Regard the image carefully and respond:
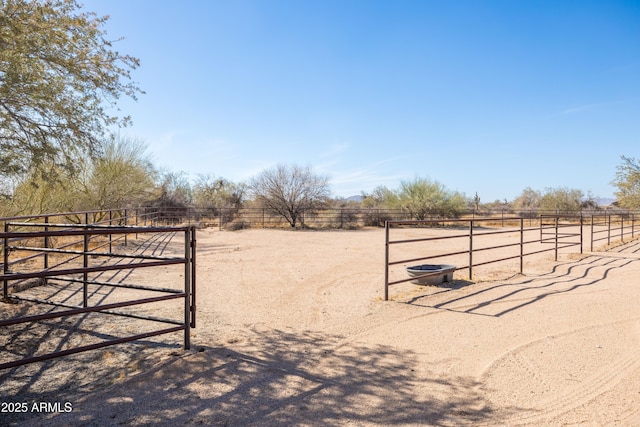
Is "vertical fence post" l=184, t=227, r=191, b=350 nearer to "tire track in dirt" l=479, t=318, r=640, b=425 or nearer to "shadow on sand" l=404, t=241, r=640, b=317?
"tire track in dirt" l=479, t=318, r=640, b=425

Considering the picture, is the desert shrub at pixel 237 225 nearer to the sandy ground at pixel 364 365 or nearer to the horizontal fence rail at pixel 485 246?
the horizontal fence rail at pixel 485 246

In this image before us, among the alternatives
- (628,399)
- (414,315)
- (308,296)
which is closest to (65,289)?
(308,296)

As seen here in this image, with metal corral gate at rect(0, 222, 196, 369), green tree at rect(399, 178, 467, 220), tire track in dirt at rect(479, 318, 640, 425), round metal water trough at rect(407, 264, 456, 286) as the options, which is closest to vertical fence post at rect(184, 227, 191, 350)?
metal corral gate at rect(0, 222, 196, 369)

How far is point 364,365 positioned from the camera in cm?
375

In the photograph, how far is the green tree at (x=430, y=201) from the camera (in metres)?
31.0

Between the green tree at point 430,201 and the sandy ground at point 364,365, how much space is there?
2432 cm

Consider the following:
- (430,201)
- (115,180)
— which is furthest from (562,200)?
(115,180)

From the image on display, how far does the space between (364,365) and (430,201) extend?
28579mm

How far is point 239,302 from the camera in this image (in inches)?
248

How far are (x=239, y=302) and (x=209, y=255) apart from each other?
6255 mm

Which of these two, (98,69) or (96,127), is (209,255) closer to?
(96,127)

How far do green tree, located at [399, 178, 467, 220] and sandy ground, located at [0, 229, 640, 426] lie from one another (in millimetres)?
24323

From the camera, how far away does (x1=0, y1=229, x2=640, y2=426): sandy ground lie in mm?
2859

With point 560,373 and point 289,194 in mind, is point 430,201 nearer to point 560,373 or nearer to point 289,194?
point 289,194
